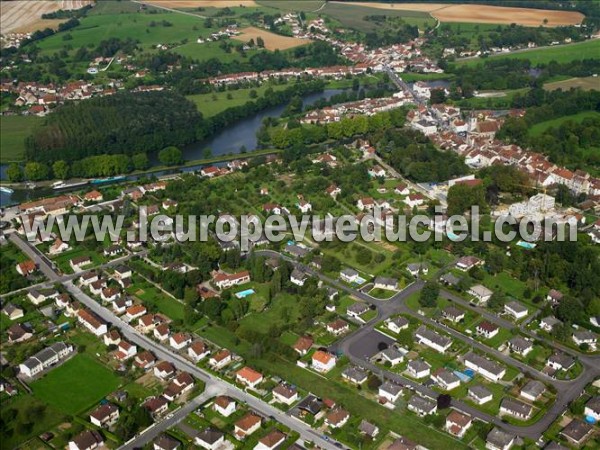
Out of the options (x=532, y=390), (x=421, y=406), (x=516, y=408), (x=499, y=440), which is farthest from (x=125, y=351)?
(x=532, y=390)

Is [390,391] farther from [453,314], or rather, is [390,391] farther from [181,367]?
[181,367]

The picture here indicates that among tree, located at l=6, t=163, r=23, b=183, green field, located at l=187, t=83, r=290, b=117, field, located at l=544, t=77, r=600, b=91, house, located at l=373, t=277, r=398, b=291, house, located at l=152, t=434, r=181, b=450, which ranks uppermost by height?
field, located at l=544, t=77, r=600, b=91

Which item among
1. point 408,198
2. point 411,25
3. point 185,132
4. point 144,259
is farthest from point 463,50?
point 144,259

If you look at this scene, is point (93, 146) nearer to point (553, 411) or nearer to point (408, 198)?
point (408, 198)

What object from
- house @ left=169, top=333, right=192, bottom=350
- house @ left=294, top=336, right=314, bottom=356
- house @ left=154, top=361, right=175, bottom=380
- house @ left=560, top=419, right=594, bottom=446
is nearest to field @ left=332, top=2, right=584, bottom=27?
house @ left=294, top=336, right=314, bottom=356

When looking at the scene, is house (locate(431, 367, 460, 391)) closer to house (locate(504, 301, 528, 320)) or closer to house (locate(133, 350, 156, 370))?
house (locate(504, 301, 528, 320))
